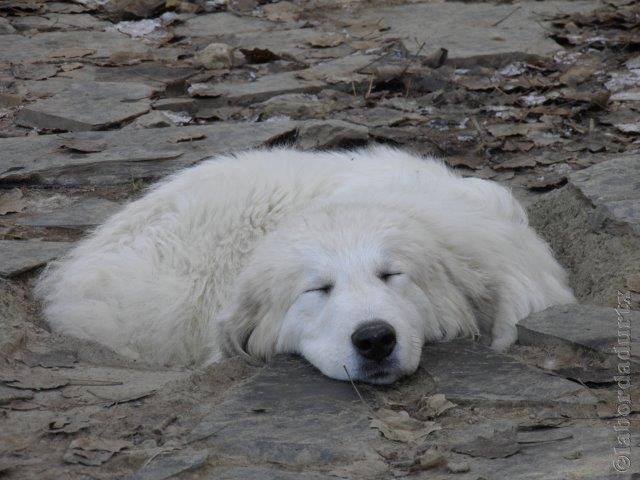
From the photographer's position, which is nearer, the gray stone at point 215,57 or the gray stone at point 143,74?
the gray stone at point 143,74

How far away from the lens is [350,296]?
12.5 feet

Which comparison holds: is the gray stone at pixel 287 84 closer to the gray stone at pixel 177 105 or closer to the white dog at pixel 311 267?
the gray stone at pixel 177 105

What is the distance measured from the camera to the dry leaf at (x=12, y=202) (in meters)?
5.57

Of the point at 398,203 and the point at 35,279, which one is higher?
the point at 398,203

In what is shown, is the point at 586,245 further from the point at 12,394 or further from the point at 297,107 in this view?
the point at 12,394

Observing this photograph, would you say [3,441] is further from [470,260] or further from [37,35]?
[37,35]

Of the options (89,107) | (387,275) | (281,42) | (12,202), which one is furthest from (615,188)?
(281,42)

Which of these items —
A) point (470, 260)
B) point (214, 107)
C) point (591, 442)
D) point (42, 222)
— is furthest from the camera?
point (214, 107)

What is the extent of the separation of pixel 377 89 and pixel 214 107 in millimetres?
1175

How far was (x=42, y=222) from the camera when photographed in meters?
5.44

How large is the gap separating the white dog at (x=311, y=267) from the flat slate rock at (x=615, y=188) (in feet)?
1.22

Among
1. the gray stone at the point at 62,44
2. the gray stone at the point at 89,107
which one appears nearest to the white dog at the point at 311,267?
the gray stone at the point at 89,107

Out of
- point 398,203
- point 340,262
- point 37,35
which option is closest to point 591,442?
point 340,262

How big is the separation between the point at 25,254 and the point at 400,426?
2.42 m
